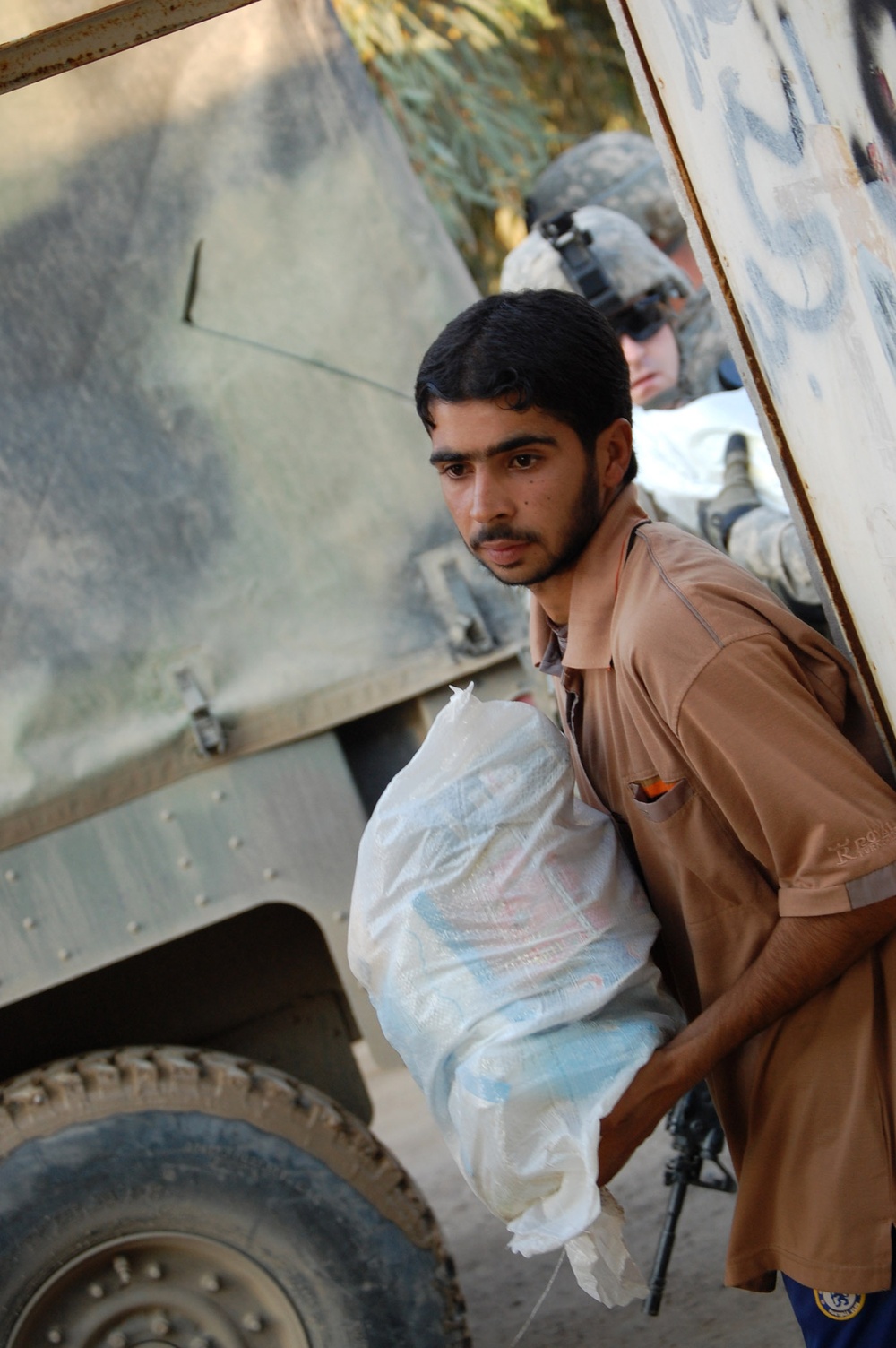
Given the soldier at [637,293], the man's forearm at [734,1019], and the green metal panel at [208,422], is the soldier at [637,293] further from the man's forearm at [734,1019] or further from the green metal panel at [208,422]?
the man's forearm at [734,1019]

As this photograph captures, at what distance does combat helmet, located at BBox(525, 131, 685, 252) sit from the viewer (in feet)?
14.1

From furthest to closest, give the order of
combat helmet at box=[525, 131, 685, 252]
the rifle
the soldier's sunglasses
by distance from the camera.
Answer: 1. combat helmet at box=[525, 131, 685, 252]
2. the soldier's sunglasses
3. the rifle

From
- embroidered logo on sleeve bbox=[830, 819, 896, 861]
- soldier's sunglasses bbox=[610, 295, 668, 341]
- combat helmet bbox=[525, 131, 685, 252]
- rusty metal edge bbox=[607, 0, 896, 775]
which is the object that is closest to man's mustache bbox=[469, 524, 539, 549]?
rusty metal edge bbox=[607, 0, 896, 775]

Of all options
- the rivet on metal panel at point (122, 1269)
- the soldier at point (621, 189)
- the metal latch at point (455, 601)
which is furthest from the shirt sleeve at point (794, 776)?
the soldier at point (621, 189)

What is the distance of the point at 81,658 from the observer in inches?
91.6

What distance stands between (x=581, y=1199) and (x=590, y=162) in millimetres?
4003

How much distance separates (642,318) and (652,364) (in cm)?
13

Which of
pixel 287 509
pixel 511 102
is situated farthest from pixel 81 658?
pixel 511 102

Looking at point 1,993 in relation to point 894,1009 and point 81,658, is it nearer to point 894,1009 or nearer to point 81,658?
point 81,658

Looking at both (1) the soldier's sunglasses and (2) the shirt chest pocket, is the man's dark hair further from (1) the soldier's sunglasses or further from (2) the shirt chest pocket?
(1) the soldier's sunglasses

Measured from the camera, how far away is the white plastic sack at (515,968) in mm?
1409

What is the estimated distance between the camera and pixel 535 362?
1571 mm

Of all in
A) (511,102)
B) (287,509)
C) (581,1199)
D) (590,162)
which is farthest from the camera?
(511,102)

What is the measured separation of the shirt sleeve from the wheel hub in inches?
55.4
